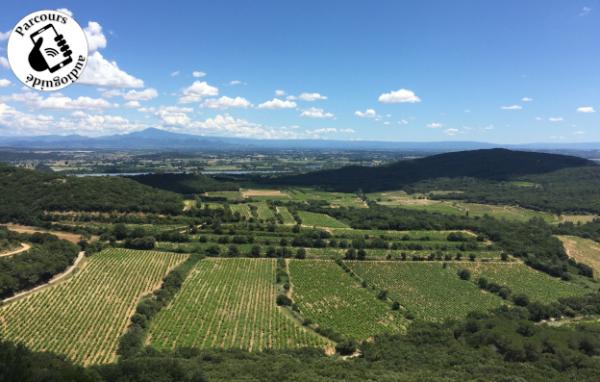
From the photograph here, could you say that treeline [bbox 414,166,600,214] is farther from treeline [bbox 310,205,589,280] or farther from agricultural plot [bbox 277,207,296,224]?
agricultural plot [bbox 277,207,296,224]

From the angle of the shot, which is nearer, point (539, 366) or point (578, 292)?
point (539, 366)

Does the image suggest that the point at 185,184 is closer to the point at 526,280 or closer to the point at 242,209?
the point at 242,209

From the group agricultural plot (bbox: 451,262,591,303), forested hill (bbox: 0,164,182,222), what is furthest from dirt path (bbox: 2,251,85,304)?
agricultural plot (bbox: 451,262,591,303)

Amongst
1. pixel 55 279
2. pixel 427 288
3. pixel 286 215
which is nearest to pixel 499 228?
pixel 427 288

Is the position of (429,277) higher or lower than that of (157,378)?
lower

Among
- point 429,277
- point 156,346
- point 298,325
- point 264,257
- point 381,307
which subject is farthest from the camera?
point 264,257

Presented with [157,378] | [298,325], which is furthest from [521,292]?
[157,378]

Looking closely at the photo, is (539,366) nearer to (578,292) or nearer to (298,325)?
(298,325)

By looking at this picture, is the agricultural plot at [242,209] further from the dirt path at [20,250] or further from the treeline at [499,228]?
the dirt path at [20,250]
